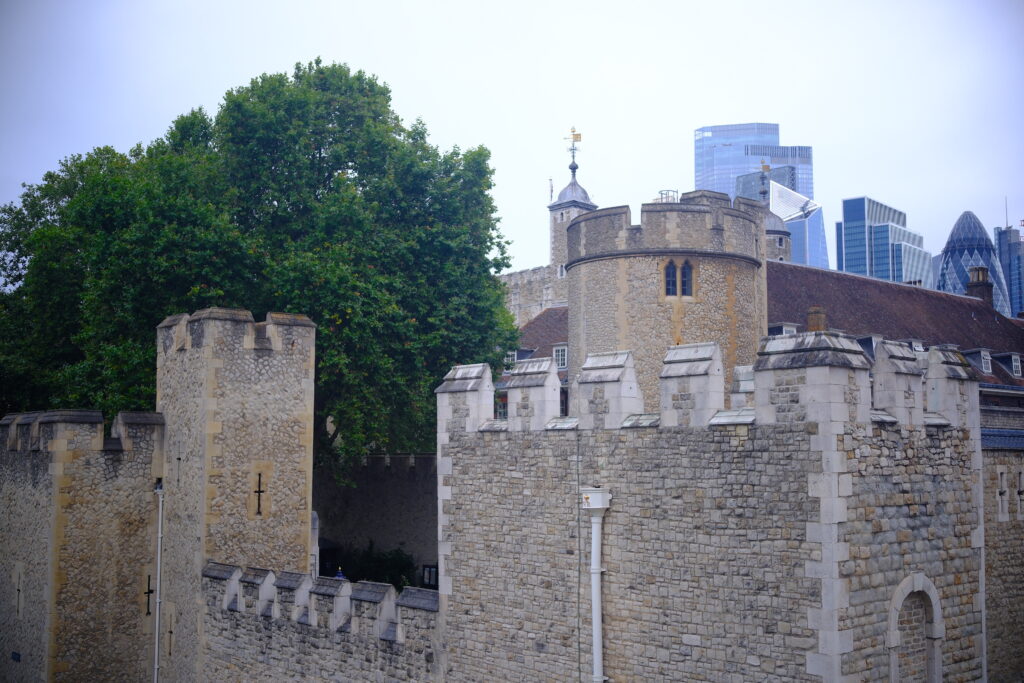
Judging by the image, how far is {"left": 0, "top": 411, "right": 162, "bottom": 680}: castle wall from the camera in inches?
700

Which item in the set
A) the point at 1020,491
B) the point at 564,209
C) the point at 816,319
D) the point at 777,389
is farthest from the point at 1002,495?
the point at 564,209

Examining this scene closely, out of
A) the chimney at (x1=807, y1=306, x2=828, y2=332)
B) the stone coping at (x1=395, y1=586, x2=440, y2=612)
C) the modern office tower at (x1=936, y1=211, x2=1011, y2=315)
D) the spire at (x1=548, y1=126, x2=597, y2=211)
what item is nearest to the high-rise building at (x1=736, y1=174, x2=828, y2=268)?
the modern office tower at (x1=936, y1=211, x2=1011, y2=315)

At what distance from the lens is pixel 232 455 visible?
666 inches

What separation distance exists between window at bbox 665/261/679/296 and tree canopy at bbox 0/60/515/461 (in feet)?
13.3

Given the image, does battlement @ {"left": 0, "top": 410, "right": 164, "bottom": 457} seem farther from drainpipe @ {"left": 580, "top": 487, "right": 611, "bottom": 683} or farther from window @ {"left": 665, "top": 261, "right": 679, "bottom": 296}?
window @ {"left": 665, "top": 261, "right": 679, "bottom": 296}

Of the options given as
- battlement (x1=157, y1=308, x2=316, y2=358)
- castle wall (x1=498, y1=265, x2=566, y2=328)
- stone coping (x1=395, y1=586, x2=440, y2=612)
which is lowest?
stone coping (x1=395, y1=586, x2=440, y2=612)

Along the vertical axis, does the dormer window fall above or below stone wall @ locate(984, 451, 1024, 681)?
above

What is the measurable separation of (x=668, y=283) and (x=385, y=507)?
9.37 m

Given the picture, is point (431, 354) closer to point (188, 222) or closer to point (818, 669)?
point (188, 222)

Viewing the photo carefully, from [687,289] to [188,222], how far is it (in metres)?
11.1

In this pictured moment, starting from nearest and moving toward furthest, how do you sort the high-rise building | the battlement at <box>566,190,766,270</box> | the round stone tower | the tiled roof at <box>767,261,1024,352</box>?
the round stone tower < the battlement at <box>566,190,766,270</box> < the tiled roof at <box>767,261,1024,352</box> < the high-rise building

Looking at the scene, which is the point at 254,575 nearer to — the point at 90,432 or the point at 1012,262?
the point at 90,432

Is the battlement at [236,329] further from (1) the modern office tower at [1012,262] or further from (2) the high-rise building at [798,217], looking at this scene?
(1) the modern office tower at [1012,262]

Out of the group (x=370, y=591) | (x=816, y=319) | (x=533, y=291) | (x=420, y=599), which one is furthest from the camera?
(x=533, y=291)
